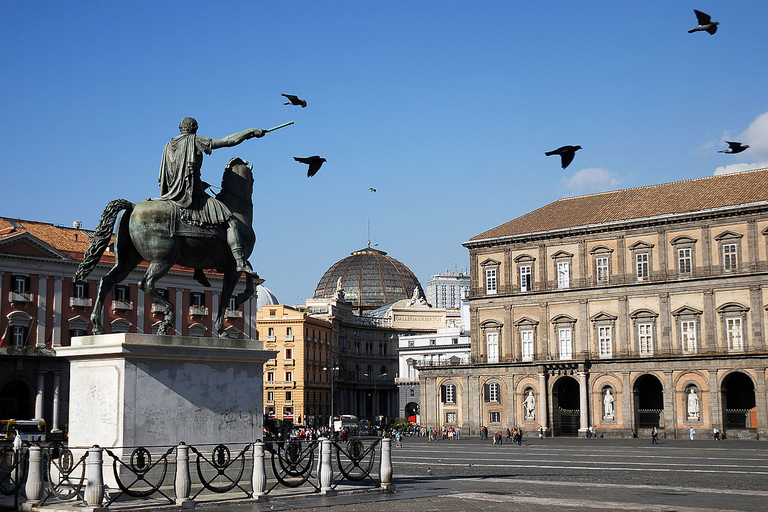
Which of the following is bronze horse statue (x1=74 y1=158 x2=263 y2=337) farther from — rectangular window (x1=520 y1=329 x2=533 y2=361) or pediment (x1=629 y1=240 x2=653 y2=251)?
rectangular window (x1=520 y1=329 x2=533 y2=361)

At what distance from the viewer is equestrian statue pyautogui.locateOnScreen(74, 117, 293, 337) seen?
53.2ft

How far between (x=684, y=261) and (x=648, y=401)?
36.3 feet

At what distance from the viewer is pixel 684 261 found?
64938 mm

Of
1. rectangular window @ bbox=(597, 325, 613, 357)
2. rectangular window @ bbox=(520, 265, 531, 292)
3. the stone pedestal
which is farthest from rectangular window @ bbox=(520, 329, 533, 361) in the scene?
the stone pedestal

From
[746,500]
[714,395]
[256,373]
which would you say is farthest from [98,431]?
[714,395]

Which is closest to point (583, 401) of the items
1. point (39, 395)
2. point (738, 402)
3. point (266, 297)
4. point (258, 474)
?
point (738, 402)

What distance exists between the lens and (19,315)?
6000 centimetres

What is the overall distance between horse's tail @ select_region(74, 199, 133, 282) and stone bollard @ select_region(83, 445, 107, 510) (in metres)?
3.81

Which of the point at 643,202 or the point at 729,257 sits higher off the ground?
the point at 643,202

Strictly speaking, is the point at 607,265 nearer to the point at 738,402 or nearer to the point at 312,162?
the point at 738,402

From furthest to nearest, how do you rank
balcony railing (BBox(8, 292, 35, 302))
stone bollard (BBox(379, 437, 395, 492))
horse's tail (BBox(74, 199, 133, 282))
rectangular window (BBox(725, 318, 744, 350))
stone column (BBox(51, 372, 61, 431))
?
rectangular window (BBox(725, 318, 744, 350)) < stone column (BBox(51, 372, 61, 431)) < balcony railing (BBox(8, 292, 35, 302)) < stone bollard (BBox(379, 437, 395, 492)) < horse's tail (BBox(74, 199, 133, 282))

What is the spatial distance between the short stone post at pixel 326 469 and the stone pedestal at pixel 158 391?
1335 mm

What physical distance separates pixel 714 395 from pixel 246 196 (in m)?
51.2

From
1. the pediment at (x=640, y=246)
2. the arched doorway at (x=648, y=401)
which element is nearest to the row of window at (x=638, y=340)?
the arched doorway at (x=648, y=401)
